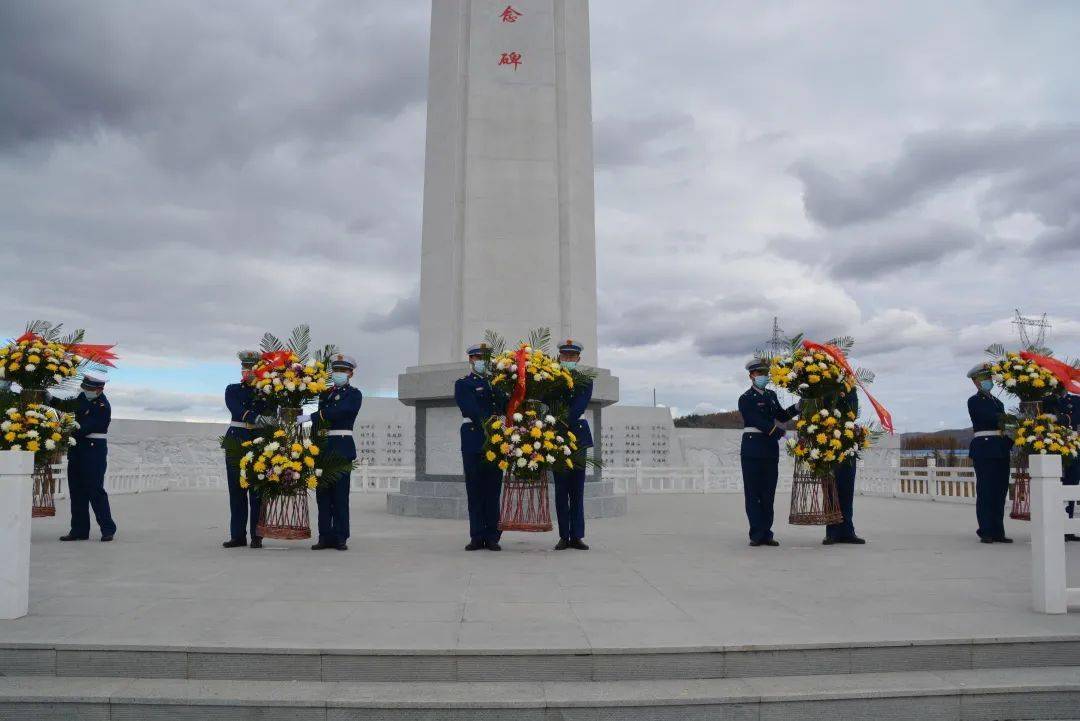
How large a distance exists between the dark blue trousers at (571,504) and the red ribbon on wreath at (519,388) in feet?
2.67

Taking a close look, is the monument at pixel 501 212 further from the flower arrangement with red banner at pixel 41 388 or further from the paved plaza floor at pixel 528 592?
the flower arrangement with red banner at pixel 41 388

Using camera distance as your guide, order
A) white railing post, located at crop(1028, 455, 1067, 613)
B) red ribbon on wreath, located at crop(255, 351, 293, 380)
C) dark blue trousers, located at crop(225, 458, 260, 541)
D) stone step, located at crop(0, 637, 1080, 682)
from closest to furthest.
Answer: stone step, located at crop(0, 637, 1080, 682)
white railing post, located at crop(1028, 455, 1067, 613)
red ribbon on wreath, located at crop(255, 351, 293, 380)
dark blue trousers, located at crop(225, 458, 260, 541)

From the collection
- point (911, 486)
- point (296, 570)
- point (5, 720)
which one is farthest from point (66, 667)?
point (911, 486)

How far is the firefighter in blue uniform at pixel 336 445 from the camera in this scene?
884 cm

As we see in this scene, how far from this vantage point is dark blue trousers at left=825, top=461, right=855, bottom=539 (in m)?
9.41

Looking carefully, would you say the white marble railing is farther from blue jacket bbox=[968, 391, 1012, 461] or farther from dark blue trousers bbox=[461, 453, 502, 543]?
dark blue trousers bbox=[461, 453, 502, 543]

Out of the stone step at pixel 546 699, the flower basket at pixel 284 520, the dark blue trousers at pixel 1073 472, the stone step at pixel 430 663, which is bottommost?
the stone step at pixel 546 699

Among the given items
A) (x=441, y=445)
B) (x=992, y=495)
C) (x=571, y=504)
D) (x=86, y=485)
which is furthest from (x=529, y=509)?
(x=992, y=495)

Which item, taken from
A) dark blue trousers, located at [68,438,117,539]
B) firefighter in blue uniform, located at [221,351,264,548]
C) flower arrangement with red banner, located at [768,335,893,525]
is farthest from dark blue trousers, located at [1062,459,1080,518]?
dark blue trousers, located at [68,438,117,539]

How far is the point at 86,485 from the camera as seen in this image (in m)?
9.56

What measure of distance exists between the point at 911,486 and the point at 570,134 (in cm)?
1106

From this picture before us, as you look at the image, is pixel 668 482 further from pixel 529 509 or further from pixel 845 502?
pixel 529 509

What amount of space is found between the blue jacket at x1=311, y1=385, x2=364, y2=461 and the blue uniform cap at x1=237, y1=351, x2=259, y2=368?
80 centimetres

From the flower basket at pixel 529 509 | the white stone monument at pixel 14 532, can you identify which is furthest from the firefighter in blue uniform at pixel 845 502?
the white stone monument at pixel 14 532
